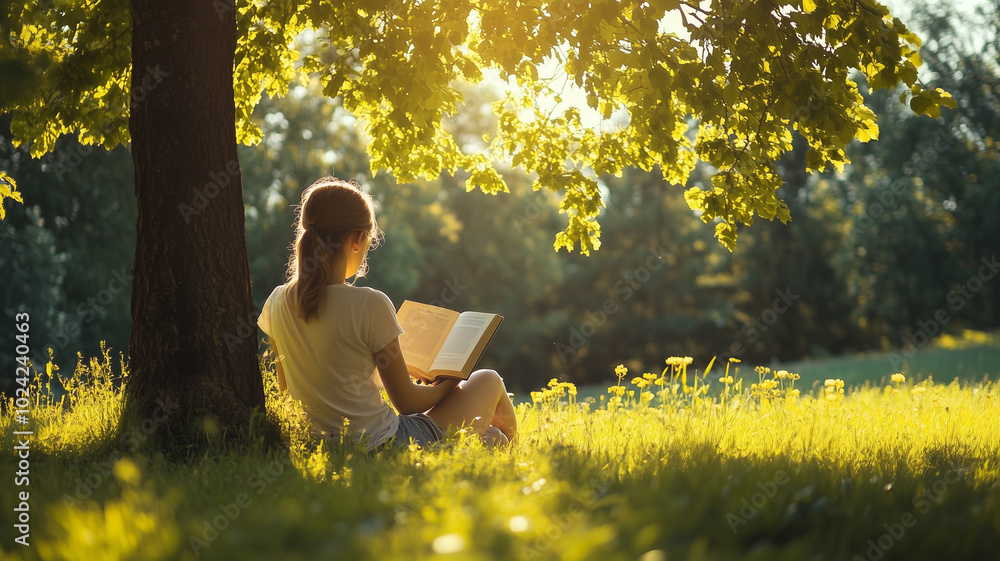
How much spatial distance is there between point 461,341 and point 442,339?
20 centimetres

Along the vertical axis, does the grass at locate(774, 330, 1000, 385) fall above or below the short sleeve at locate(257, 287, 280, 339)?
below

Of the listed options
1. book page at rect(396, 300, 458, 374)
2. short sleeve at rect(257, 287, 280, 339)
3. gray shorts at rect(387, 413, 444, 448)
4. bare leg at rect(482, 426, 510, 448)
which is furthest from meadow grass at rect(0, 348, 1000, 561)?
book page at rect(396, 300, 458, 374)

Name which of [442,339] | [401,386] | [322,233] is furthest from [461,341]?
[322,233]

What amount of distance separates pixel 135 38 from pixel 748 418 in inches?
191

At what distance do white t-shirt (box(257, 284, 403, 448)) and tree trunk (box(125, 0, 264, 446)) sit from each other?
27cm

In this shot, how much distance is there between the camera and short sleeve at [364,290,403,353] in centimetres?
384

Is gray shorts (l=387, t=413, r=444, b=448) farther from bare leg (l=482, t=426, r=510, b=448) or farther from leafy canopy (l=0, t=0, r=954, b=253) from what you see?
leafy canopy (l=0, t=0, r=954, b=253)

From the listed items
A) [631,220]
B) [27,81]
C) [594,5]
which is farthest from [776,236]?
[27,81]

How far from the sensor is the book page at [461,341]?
4121 millimetres

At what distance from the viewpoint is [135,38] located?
4203 millimetres

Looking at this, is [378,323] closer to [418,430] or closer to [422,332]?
[422,332]

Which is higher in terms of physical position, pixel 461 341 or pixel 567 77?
pixel 567 77

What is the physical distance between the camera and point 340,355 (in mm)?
3889

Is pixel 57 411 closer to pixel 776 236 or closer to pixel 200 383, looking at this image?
pixel 200 383
